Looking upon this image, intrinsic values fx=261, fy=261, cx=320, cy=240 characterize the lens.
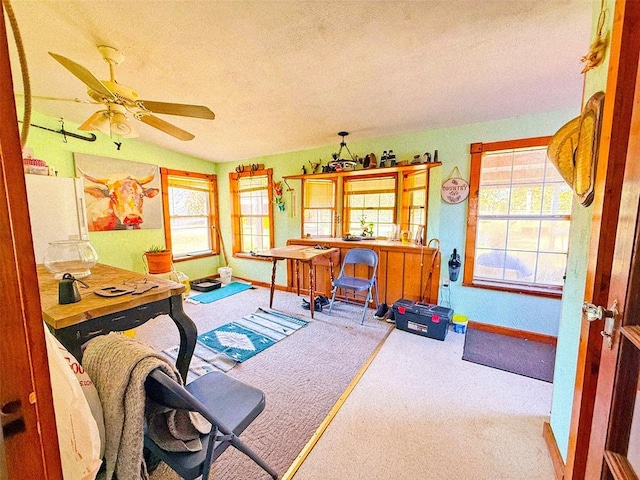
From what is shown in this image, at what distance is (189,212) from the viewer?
4766mm

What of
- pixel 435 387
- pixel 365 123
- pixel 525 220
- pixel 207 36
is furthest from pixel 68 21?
pixel 525 220

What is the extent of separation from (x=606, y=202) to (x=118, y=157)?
4857 millimetres

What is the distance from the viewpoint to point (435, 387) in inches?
78.4

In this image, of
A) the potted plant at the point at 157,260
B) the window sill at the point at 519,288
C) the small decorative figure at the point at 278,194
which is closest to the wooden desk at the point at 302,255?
the small decorative figure at the point at 278,194

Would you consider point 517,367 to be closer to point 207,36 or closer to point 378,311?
point 378,311

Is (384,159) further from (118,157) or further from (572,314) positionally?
(118,157)

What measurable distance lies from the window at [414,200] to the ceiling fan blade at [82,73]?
310cm

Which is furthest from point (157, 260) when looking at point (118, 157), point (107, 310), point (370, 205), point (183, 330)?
point (370, 205)

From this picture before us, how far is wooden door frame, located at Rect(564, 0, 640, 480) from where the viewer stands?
0.75 meters

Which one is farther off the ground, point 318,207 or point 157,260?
point 318,207

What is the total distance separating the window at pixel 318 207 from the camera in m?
4.09

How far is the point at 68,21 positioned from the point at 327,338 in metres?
3.13

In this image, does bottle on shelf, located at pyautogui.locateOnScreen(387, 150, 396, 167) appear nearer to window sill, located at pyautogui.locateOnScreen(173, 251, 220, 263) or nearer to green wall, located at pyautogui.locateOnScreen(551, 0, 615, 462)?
green wall, located at pyautogui.locateOnScreen(551, 0, 615, 462)

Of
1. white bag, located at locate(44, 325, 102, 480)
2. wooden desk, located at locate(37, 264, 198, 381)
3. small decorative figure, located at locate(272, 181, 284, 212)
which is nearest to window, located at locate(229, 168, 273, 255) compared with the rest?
small decorative figure, located at locate(272, 181, 284, 212)
